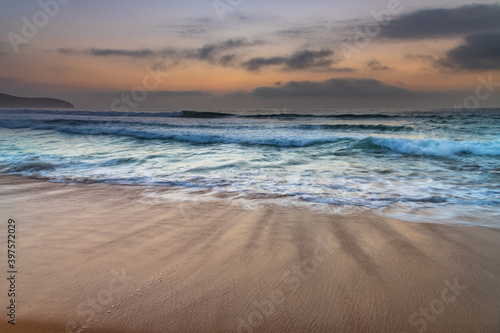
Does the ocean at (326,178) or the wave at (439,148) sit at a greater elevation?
the wave at (439,148)

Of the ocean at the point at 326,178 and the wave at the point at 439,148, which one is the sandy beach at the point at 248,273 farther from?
the wave at the point at 439,148

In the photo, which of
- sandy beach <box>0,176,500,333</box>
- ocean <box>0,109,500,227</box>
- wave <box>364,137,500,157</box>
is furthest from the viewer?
wave <box>364,137,500,157</box>

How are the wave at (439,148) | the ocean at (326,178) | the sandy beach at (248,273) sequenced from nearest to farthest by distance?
the sandy beach at (248,273) → the ocean at (326,178) → the wave at (439,148)

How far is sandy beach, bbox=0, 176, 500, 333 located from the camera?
1.77 metres

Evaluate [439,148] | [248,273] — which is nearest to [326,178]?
Result: [248,273]

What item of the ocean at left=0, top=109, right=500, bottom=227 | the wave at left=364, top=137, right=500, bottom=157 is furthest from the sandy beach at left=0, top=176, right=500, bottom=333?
the wave at left=364, top=137, right=500, bottom=157

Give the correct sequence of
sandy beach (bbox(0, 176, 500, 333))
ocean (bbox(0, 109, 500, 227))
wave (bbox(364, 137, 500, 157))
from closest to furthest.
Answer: sandy beach (bbox(0, 176, 500, 333))
ocean (bbox(0, 109, 500, 227))
wave (bbox(364, 137, 500, 157))

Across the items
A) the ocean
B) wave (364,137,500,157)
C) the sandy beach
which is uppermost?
wave (364,137,500,157)

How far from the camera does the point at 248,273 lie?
7.47 feet

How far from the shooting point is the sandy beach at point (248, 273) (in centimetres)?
177

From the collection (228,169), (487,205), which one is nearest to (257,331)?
(487,205)

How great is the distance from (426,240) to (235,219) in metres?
2.03

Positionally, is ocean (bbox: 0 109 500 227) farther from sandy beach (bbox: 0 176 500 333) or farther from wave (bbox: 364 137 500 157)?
sandy beach (bbox: 0 176 500 333)

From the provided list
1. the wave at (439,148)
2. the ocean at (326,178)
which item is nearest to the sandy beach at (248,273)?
the ocean at (326,178)
